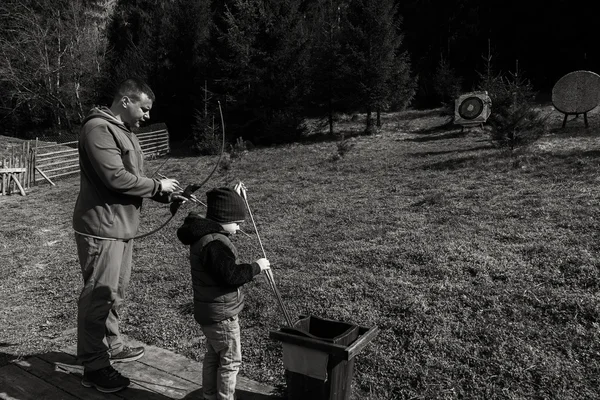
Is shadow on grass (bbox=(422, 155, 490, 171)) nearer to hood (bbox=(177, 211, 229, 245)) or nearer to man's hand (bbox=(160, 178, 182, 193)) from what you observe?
man's hand (bbox=(160, 178, 182, 193))

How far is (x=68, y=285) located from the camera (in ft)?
19.0

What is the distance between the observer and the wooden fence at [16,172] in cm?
1303

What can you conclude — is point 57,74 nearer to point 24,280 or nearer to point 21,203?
point 21,203

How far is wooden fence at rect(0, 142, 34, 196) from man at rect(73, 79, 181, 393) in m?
11.2

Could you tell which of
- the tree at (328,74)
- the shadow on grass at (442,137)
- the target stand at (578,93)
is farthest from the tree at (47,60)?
the target stand at (578,93)

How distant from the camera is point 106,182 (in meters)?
3.14

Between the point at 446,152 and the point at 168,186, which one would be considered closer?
the point at 168,186

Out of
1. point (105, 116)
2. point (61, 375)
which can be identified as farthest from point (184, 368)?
point (105, 116)

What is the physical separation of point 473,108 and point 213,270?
43.7 ft

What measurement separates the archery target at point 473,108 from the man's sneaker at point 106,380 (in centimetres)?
1294

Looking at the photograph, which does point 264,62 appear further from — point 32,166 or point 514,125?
point 514,125

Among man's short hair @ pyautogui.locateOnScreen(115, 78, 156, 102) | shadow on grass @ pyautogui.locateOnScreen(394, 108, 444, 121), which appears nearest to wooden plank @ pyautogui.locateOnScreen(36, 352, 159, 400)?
man's short hair @ pyautogui.locateOnScreen(115, 78, 156, 102)

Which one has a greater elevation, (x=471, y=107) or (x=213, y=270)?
(x=471, y=107)

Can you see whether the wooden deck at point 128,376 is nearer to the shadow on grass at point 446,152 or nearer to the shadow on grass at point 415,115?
the shadow on grass at point 446,152
